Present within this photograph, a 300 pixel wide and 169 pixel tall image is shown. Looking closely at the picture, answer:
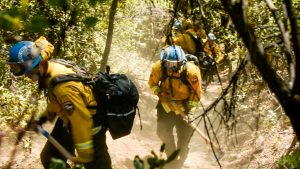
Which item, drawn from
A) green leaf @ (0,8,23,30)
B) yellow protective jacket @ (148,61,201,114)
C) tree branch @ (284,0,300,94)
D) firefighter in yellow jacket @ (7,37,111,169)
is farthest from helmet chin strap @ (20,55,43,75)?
yellow protective jacket @ (148,61,201,114)

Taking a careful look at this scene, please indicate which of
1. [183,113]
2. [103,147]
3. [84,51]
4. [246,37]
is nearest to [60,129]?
[103,147]

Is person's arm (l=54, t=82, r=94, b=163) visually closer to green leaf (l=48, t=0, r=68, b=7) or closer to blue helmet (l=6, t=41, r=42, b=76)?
blue helmet (l=6, t=41, r=42, b=76)

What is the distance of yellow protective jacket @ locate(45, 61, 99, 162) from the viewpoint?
13.3 feet

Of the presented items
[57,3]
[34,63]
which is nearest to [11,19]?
[57,3]

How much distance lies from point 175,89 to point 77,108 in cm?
323

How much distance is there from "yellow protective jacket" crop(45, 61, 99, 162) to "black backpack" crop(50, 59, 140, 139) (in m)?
0.17

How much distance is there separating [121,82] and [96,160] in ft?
3.10

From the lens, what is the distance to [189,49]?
9461 mm

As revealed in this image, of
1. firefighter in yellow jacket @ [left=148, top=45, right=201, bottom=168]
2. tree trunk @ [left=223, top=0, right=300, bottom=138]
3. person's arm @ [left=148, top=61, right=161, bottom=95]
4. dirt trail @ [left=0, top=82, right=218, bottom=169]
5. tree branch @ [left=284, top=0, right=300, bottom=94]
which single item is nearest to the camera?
tree branch @ [left=284, top=0, right=300, bottom=94]

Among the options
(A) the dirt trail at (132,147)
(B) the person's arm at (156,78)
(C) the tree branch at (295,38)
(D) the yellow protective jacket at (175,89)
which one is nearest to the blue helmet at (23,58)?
(A) the dirt trail at (132,147)

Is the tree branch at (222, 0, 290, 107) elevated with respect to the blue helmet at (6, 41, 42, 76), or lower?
elevated

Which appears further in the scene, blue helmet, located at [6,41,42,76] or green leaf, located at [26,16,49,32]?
blue helmet, located at [6,41,42,76]

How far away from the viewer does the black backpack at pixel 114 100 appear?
4410mm

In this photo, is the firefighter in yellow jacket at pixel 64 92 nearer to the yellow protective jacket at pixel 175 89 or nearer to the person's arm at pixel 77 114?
the person's arm at pixel 77 114
